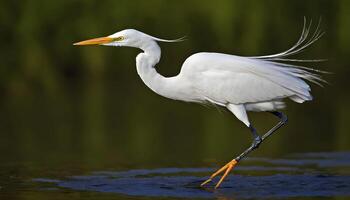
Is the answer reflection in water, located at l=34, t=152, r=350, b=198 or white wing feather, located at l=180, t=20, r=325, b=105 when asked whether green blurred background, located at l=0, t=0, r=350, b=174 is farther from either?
white wing feather, located at l=180, t=20, r=325, b=105

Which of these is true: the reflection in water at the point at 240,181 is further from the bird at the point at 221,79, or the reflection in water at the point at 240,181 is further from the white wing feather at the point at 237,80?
the white wing feather at the point at 237,80

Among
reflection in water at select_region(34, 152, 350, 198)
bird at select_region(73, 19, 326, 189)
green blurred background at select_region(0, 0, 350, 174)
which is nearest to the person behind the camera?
reflection in water at select_region(34, 152, 350, 198)

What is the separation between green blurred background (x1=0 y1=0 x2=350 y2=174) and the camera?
1357 cm

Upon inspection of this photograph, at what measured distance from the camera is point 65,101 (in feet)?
50.4

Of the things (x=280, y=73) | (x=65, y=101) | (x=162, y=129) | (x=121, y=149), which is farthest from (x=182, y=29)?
(x=280, y=73)

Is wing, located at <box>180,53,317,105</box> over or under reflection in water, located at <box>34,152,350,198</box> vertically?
over

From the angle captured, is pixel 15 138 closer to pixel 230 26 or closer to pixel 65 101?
pixel 65 101

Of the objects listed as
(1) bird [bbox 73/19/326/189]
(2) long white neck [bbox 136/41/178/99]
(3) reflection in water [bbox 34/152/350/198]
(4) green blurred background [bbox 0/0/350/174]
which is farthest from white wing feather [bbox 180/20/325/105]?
(4) green blurred background [bbox 0/0/350/174]

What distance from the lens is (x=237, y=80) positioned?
8.63 metres

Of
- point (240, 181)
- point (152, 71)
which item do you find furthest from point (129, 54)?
point (240, 181)

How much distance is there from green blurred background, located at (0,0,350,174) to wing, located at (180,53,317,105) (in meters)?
3.95

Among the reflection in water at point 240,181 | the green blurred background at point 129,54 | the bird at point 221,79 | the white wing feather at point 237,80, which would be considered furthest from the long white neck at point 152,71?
the green blurred background at point 129,54

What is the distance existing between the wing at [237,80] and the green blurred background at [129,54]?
3946 mm

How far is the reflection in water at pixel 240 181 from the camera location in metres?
7.87
